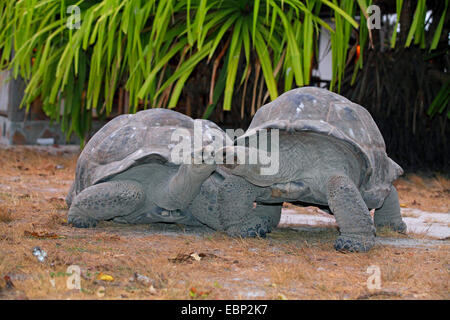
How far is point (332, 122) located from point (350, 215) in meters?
0.48

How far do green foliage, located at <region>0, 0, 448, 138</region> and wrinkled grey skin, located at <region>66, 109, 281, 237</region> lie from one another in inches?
58.3

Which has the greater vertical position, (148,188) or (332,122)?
(332,122)

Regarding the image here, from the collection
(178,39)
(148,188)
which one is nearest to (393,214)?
(148,188)

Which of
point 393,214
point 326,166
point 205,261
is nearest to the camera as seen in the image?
point 205,261

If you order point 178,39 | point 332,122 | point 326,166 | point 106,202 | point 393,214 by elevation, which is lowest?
point 393,214

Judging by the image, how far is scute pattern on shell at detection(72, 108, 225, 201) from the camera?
3.15 metres

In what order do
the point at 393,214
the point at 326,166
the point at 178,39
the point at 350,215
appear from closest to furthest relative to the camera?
the point at 350,215 < the point at 326,166 < the point at 393,214 < the point at 178,39

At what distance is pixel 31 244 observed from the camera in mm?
2545

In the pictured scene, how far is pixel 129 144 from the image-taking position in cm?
328

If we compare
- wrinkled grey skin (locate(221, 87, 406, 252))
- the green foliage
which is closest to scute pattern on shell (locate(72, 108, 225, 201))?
wrinkled grey skin (locate(221, 87, 406, 252))

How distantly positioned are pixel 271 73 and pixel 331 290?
10.5 feet

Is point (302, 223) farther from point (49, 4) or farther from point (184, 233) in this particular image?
point (49, 4)

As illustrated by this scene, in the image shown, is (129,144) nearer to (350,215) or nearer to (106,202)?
(106,202)
